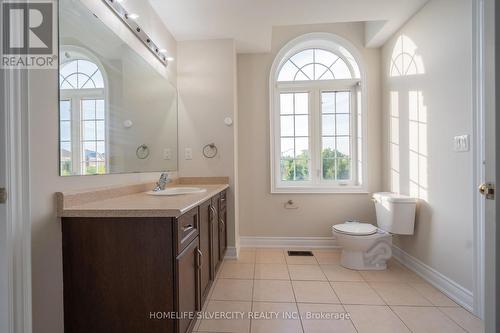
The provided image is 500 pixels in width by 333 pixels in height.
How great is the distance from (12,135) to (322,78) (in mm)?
3041

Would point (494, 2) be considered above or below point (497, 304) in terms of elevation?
above

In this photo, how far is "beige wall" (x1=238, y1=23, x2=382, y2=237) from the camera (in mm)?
3031

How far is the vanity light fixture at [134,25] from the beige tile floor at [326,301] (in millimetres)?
2058

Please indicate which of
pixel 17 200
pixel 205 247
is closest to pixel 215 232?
pixel 205 247

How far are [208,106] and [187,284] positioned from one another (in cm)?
190

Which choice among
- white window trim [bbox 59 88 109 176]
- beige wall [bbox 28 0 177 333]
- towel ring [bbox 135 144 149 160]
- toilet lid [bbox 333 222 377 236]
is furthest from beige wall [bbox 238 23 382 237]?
beige wall [bbox 28 0 177 333]

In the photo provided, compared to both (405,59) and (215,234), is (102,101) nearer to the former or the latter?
(215,234)

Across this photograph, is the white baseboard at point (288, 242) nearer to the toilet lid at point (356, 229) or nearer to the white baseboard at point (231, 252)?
the white baseboard at point (231, 252)

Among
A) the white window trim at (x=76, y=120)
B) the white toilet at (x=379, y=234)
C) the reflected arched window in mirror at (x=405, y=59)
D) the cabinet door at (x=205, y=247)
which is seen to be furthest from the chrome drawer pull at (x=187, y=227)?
the reflected arched window in mirror at (x=405, y=59)

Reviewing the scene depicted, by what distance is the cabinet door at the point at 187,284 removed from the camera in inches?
47.9

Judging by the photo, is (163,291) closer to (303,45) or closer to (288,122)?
(288,122)

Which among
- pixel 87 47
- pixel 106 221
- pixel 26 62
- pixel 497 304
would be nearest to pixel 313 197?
pixel 497 304

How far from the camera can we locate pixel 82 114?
4.50 ft

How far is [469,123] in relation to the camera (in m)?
1.76
